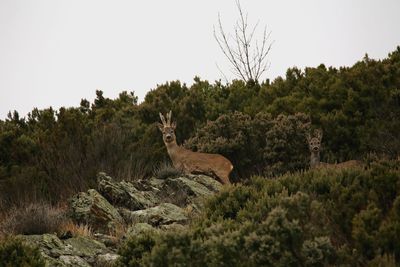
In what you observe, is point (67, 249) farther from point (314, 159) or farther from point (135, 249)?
point (314, 159)

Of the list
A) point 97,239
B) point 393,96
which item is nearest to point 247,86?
point 393,96

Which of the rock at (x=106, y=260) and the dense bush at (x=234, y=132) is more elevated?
the dense bush at (x=234, y=132)

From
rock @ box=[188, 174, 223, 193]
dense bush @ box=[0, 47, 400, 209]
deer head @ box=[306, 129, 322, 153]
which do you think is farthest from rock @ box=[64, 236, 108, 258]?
deer head @ box=[306, 129, 322, 153]

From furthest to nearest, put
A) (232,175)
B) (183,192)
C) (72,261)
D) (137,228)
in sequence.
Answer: (232,175) < (183,192) < (137,228) < (72,261)

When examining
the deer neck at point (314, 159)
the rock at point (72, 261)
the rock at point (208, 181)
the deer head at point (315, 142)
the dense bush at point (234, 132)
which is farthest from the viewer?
the deer head at point (315, 142)

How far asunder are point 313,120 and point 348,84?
3.95 ft

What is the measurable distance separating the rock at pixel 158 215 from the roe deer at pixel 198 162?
122 inches

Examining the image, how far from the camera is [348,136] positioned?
1675 cm

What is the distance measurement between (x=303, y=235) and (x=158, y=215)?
471cm

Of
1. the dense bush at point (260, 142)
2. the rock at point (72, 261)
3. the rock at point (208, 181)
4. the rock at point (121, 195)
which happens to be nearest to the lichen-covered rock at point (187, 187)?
the rock at point (208, 181)

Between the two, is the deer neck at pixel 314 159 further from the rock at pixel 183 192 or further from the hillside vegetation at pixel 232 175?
the rock at pixel 183 192

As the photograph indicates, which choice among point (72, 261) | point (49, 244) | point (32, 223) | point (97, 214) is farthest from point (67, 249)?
point (97, 214)

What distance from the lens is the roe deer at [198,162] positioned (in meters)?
15.8

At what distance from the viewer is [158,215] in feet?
39.8
